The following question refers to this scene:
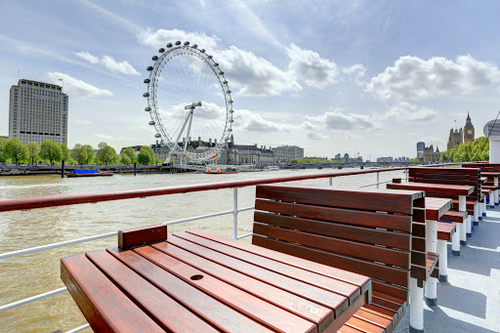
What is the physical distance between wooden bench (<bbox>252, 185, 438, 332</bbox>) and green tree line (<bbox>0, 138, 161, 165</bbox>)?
185 ft

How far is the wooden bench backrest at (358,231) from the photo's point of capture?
1144 millimetres

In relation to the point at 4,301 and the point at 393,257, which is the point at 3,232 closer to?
the point at 4,301

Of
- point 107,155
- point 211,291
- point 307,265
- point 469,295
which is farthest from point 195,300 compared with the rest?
point 107,155

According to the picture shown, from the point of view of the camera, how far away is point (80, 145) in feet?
192

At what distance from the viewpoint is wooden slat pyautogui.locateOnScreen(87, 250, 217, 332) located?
0.61m

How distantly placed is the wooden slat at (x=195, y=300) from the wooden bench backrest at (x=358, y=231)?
776mm

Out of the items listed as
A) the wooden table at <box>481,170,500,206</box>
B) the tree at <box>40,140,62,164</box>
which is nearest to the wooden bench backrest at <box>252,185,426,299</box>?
the wooden table at <box>481,170,500,206</box>

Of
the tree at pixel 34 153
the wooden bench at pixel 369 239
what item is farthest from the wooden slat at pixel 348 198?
the tree at pixel 34 153

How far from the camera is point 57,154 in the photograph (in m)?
51.6

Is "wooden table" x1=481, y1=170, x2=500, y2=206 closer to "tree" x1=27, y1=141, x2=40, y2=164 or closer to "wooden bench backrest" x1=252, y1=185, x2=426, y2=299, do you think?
"wooden bench backrest" x1=252, y1=185, x2=426, y2=299

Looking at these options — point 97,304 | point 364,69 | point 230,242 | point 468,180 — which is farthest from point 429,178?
point 364,69

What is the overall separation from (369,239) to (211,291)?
777mm

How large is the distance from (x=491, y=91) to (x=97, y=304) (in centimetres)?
1872

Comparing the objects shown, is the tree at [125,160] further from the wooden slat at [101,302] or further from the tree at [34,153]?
the wooden slat at [101,302]
